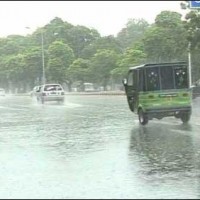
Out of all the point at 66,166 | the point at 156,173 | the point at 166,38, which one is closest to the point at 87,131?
the point at 66,166

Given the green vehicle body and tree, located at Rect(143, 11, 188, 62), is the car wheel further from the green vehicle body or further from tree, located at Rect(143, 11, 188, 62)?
tree, located at Rect(143, 11, 188, 62)

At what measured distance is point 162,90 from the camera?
1977 cm

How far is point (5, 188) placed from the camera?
28.9 feet

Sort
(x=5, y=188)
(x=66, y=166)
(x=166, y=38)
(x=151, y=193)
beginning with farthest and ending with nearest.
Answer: (x=166, y=38), (x=66, y=166), (x=5, y=188), (x=151, y=193)

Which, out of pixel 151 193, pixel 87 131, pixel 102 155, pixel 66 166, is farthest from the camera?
pixel 87 131

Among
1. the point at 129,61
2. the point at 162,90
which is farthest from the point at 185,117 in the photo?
the point at 129,61

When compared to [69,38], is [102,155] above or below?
below

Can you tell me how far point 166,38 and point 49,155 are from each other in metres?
43.4

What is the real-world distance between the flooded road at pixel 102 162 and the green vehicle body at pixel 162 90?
41.1 inches

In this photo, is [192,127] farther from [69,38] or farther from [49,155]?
[69,38]

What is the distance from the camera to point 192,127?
1848 centimetres

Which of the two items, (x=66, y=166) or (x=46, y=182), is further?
(x=66, y=166)

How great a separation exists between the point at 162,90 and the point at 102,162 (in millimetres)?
9005

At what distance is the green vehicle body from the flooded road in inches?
41.1
